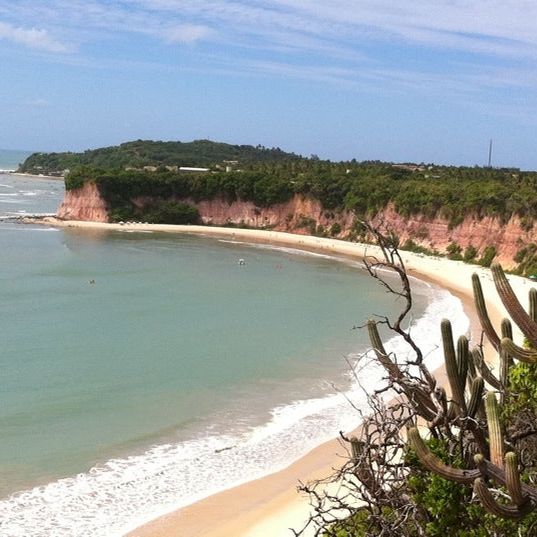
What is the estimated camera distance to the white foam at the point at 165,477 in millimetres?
11766

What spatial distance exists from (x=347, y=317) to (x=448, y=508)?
77.7 ft

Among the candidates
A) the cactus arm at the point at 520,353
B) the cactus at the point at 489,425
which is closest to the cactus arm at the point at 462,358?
the cactus at the point at 489,425

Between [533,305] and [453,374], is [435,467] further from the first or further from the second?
[533,305]

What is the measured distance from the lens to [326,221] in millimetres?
63562

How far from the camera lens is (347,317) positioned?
30.2 metres

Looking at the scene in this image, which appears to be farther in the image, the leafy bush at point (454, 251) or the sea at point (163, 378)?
the leafy bush at point (454, 251)

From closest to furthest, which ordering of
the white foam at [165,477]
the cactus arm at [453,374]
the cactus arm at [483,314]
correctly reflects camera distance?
the cactus arm at [453,374] → the cactus arm at [483,314] → the white foam at [165,477]

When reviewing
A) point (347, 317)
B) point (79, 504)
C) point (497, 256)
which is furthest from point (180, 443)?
point (497, 256)

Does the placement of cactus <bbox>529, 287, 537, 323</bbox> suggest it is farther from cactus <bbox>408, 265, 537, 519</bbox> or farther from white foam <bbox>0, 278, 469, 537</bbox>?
white foam <bbox>0, 278, 469, 537</bbox>

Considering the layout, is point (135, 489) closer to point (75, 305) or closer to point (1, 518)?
point (1, 518)

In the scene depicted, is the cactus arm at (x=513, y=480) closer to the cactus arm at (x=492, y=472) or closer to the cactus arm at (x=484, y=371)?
the cactus arm at (x=492, y=472)

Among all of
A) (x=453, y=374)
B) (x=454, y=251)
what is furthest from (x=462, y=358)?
(x=454, y=251)

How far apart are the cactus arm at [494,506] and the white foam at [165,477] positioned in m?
7.33

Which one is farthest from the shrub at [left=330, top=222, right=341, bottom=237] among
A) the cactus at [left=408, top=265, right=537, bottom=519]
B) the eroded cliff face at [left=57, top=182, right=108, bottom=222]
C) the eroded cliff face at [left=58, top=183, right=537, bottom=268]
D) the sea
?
the cactus at [left=408, top=265, right=537, bottom=519]
